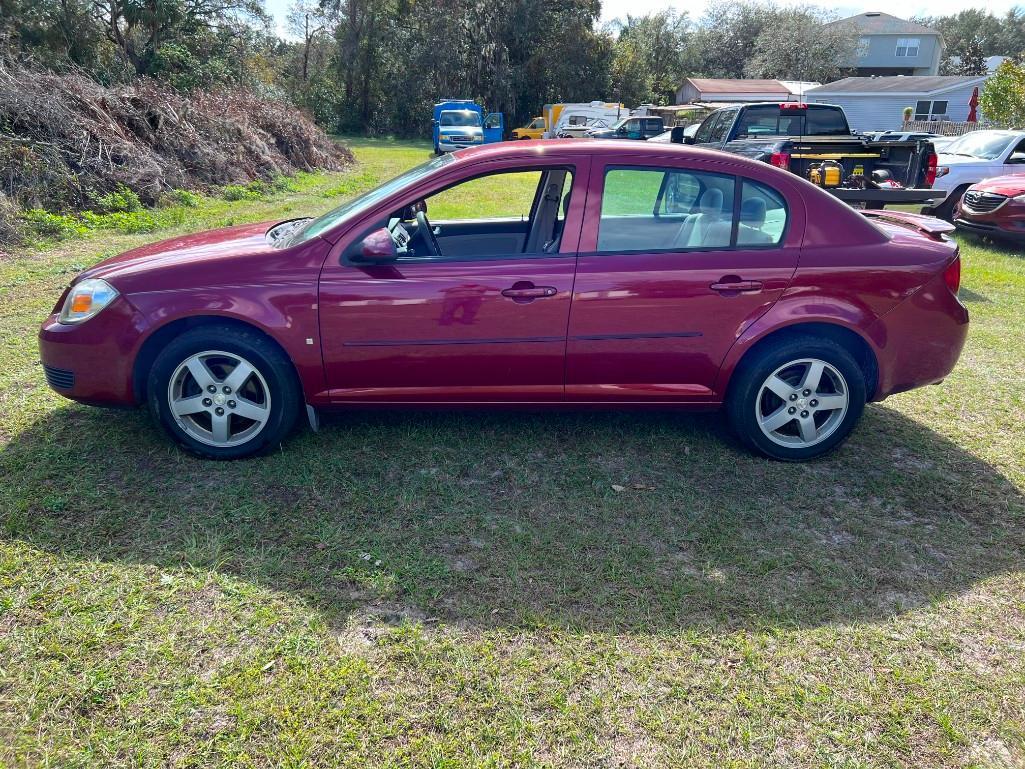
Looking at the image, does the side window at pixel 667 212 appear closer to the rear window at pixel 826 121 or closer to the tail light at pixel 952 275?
the tail light at pixel 952 275

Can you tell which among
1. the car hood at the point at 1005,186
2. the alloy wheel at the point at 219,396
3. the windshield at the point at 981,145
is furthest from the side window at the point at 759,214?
the windshield at the point at 981,145

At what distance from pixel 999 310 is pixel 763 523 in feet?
17.3

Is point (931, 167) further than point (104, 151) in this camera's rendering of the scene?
No

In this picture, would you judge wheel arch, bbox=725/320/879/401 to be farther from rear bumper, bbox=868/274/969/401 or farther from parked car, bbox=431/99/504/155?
parked car, bbox=431/99/504/155

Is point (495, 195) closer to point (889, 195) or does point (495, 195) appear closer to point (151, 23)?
point (889, 195)

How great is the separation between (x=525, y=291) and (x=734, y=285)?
108 cm

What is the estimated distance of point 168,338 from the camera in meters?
3.86

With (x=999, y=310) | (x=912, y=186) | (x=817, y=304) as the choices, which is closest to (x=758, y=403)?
(x=817, y=304)

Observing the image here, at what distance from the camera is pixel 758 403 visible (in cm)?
401

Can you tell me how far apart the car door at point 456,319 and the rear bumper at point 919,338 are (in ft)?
5.73

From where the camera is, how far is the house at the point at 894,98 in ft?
131

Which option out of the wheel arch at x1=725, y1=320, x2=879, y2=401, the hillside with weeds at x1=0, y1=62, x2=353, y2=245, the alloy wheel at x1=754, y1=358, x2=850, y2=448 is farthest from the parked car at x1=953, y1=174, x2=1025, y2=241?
the hillside with weeds at x1=0, y1=62, x2=353, y2=245

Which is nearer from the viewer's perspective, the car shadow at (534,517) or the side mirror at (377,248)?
the car shadow at (534,517)

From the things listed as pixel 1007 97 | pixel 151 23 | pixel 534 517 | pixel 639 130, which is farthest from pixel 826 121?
pixel 151 23
